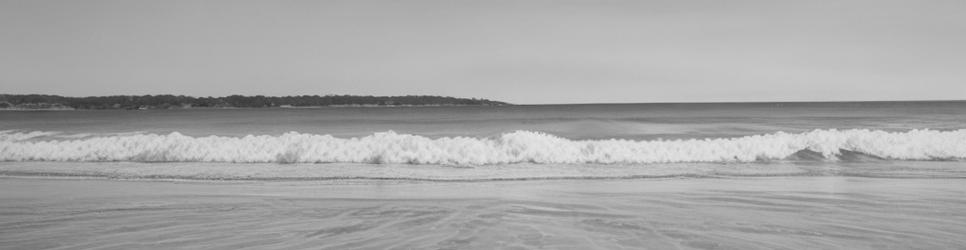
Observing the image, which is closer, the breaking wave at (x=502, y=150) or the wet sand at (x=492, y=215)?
the wet sand at (x=492, y=215)

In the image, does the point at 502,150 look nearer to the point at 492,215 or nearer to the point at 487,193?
the point at 487,193

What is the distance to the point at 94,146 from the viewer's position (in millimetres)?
16891

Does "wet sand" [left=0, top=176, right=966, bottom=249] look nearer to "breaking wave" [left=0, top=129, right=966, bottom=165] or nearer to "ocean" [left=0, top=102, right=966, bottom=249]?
"ocean" [left=0, top=102, right=966, bottom=249]

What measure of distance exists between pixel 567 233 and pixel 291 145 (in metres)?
11.3

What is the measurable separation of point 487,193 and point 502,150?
5.75 meters

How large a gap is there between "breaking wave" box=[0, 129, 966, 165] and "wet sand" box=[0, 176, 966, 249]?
4.10 metres

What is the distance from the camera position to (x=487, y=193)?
29.9 ft

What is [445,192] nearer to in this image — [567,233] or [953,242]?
[567,233]

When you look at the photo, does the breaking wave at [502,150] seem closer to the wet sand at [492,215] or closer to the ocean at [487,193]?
the ocean at [487,193]

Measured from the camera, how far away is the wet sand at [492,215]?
542 cm

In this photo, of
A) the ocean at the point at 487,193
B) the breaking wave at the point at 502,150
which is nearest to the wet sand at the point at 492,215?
the ocean at the point at 487,193

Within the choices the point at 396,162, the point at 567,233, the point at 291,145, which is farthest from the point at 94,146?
the point at 567,233

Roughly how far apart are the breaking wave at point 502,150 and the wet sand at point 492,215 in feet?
13.4

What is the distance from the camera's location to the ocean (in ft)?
18.5
